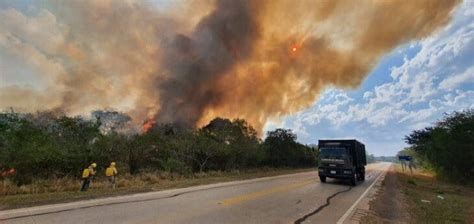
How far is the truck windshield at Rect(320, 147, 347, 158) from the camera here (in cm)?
2162

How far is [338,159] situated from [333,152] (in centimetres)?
70

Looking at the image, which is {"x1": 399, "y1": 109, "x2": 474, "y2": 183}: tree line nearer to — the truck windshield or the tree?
the tree

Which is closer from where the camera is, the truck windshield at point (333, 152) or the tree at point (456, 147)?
the truck windshield at point (333, 152)

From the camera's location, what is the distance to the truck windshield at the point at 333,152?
70.9 ft

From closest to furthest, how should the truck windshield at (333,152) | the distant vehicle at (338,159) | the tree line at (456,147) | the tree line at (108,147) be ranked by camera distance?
the tree line at (108,147)
the distant vehicle at (338,159)
the truck windshield at (333,152)
the tree line at (456,147)

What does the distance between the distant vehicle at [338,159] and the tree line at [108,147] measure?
38.3 feet

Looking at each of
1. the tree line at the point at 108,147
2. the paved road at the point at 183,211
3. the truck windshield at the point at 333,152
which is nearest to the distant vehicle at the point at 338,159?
the truck windshield at the point at 333,152

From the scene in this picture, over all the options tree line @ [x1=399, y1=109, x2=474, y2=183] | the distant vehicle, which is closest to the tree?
tree line @ [x1=399, y1=109, x2=474, y2=183]

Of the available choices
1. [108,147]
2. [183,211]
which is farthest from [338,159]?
[108,147]

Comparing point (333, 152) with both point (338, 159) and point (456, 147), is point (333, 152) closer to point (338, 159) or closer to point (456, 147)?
point (338, 159)

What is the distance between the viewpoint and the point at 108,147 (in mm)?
22109

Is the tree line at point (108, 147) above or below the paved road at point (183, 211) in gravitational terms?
above

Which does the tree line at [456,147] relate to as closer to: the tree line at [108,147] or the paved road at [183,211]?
the tree line at [108,147]

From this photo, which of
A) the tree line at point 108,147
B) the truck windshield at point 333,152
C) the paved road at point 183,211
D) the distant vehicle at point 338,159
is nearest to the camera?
the paved road at point 183,211
